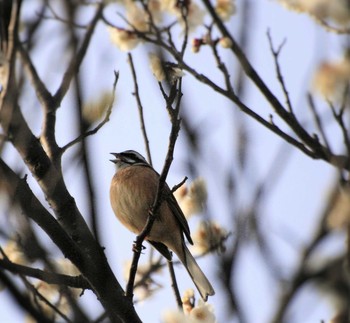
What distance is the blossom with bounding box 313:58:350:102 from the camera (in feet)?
10.8

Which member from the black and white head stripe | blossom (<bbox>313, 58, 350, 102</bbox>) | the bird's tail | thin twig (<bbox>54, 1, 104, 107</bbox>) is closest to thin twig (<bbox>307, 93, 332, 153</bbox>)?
blossom (<bbox>313, 58, 350, 102</bbox>)

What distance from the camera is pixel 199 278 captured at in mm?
5590

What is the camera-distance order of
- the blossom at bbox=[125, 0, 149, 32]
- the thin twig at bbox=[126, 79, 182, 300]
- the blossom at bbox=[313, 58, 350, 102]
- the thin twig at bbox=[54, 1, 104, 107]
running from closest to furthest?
the thin twig at bbox=[54, 1, 104, 107] < the thin twig at bbox=[126, 79, 182, 300] < the blossom at bbox=[313, 58, 350, 102] < the blossom at bbox=[125, 0, 149, 32]

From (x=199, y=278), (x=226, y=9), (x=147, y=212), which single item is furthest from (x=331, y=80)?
(x=147, y=212)

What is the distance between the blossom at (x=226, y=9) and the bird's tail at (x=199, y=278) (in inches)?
83.8

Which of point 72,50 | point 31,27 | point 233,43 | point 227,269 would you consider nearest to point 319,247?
point 227,269

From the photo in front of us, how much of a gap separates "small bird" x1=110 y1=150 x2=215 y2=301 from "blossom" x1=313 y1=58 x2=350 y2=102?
2.58 m

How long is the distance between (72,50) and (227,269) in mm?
832

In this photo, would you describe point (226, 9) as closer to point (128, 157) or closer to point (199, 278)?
point (199, 278)

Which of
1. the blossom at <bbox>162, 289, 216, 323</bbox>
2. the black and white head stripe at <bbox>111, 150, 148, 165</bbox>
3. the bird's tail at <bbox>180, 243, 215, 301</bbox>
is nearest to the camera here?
the blossom at <bbox>162, 289, 216, 323</bbox>

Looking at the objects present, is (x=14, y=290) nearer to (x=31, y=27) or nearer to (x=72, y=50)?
(x=72, y=50)

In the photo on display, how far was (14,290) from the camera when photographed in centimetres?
170

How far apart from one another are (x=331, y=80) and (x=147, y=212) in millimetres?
3153

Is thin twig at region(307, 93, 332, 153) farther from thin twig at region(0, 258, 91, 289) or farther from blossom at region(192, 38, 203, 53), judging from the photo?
blossom at region(192, 38, 203, 53)
